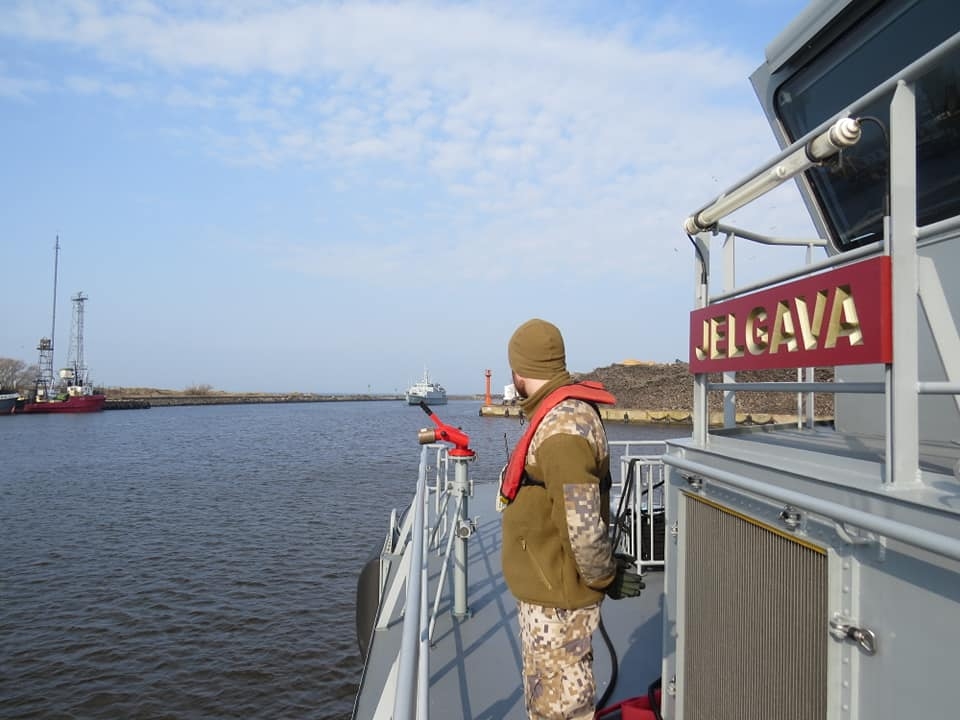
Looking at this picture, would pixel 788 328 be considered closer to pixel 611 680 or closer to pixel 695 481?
pixel 695 481

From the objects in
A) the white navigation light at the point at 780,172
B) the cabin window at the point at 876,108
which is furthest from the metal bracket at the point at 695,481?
the cabin window at the point at 876,108

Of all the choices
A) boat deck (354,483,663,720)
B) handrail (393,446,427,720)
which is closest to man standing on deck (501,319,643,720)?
handrail (393,446,427,720)

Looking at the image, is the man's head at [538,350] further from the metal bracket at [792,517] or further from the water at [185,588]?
the water at [185,588]

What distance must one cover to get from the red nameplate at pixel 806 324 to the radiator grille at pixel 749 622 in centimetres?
58

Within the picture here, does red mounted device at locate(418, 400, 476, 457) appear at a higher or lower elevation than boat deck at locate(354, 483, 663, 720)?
higher

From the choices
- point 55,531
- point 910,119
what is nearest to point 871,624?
point 910,119

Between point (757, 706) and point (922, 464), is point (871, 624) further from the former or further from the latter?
point (757, 706)

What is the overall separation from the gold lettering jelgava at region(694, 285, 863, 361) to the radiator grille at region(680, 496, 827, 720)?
0.62 metres

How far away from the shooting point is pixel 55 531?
14.6m

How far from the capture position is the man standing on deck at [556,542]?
221 centimetres

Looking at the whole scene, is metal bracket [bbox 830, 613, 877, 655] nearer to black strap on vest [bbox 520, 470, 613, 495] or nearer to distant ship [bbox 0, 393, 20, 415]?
black strap on vest [bbox 520, 470, 613, 495]

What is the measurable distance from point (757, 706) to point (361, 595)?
6.25 meters

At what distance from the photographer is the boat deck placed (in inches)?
140

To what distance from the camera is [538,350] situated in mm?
2396
